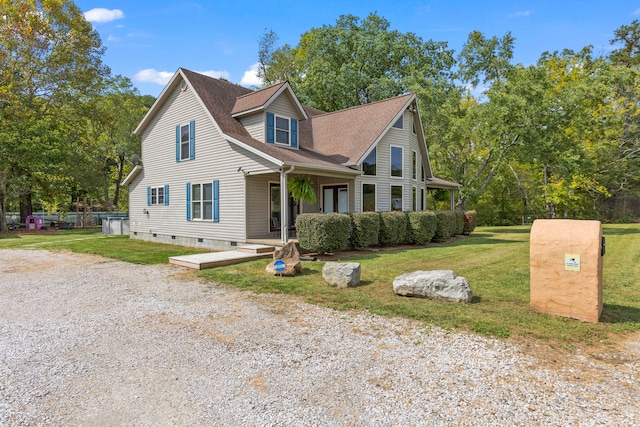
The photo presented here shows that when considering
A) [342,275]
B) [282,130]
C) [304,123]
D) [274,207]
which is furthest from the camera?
[304,123]

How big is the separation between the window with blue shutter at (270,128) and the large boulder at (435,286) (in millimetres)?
9040

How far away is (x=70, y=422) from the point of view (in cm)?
261

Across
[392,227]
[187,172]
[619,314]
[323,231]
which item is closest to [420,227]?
[392,227]

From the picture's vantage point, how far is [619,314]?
194 inches

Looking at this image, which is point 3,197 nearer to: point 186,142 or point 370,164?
point 186,142

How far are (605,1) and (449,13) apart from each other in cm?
526

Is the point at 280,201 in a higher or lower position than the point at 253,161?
lower

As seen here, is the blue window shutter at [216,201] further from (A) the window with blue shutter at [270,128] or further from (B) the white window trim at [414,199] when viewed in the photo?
(B) the white window trim at [414,199]

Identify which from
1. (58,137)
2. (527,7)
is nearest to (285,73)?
(58,137)

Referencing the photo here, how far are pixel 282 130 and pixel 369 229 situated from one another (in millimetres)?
5623

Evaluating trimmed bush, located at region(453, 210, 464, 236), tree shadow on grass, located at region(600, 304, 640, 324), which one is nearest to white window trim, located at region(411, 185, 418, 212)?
trimmed bush, located at region(453, 210, 464, 236)

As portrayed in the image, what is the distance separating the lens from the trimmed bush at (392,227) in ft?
39.9

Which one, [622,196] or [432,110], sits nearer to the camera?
[432,110]

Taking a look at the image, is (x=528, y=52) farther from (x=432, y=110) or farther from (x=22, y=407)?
(x=22, y=407)
